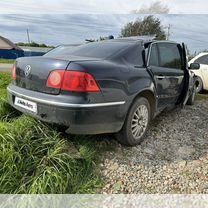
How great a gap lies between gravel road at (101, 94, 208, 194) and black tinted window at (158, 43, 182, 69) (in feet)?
3.28

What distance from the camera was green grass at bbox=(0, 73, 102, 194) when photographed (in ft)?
8.36

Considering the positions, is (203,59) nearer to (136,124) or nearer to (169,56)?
(169,56)

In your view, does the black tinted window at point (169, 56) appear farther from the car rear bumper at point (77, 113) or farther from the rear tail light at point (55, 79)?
the rear tail light at point (55, 79)

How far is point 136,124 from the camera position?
3.54 meters

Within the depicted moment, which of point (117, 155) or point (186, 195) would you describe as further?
point (117, 155)

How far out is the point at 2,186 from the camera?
250 centimetres

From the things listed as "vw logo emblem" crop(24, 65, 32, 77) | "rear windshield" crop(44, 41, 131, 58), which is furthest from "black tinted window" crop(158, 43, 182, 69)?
"vw logo emblem" crop(24, 65, 32, 77)

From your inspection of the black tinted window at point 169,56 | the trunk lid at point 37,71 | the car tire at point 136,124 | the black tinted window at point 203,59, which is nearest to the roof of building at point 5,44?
the black tinted window at point 203,59

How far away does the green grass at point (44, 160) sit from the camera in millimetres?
2547

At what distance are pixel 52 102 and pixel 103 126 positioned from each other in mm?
610

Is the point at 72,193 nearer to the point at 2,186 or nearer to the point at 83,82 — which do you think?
the point at 2,186

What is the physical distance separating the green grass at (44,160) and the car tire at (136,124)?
398 millimetres

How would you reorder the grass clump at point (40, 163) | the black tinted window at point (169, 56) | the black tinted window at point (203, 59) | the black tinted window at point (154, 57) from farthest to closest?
1. the black tinted window at point (203, 59)
2. the black tinted window at point (169, 56)
3. the black tinted window at point (154, 57)
4. the grass clump at point (40, 163)

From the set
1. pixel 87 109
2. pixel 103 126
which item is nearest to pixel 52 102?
pixel 87 109
